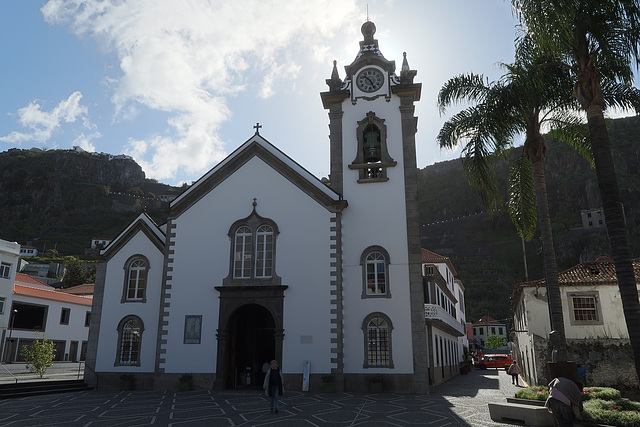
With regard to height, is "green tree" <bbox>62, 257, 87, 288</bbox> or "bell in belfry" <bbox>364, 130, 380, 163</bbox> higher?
"green tree" <bbox>62, 257, 87, 288</bbox>

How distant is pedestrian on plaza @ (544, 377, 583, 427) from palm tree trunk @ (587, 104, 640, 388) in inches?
102

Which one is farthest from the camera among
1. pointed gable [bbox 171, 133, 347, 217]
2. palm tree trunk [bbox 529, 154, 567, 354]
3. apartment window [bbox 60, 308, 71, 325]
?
apartment window [bbox 60, 308, 71, 325]

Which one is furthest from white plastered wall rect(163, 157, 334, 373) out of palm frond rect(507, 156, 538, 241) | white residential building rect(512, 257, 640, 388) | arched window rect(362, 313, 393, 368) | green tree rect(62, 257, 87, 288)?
green tree rect(62, 257, 87, 288)

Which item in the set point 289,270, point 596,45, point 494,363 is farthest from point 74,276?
point 596,45

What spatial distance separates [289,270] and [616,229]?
13481 mm

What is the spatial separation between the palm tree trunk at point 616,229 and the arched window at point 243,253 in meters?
14.8

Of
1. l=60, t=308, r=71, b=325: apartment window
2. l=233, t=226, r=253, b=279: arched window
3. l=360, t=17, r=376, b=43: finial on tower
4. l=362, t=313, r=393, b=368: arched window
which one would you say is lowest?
l=362, t=313, r=393, b=368: arched window

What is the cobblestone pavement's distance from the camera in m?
12.9

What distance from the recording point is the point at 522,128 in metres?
16.9

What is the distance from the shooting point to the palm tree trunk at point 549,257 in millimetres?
14848

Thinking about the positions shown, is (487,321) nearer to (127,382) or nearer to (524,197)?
(524,197)

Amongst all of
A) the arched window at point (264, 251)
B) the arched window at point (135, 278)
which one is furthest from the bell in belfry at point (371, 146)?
the arched window at point (135, 278)

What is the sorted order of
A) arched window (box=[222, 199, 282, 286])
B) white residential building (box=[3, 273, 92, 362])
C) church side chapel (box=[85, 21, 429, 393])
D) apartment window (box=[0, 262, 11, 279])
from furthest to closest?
white residential building (box=[3, 273, 92, 362]), apartment window (box=[0, 262, 11, 279]), arched window (box=[222, 199, 282, 286]), church side chapel (box=[85, 21, 429, 393])

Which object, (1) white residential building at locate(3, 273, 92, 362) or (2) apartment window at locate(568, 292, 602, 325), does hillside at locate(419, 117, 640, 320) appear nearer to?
(1) white residential building at locate(3, 273, 92, 362)
